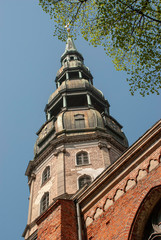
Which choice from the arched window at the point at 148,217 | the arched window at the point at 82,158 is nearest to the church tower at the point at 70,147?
the arched window at the point at 82,158

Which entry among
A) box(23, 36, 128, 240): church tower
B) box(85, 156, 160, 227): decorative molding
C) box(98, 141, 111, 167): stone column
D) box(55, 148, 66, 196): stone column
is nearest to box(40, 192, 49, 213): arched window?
box(23, 36, 128, 240): church tower

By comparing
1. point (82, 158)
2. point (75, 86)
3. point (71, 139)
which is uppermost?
point (75, 86)

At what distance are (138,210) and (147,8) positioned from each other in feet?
20.6

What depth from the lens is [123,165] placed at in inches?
493

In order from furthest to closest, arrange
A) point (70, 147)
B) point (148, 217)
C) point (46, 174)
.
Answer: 1. point (70, 147)
2. point (46, 174)
3. point (148, 217)

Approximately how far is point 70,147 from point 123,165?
13.7 m

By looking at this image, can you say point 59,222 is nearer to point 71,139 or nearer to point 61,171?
point 61,171

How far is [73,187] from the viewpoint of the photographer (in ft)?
73.8

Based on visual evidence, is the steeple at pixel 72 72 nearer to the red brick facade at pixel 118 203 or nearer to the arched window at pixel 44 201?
the arched window at pixel 44 201

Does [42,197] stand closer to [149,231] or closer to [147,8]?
[149,231]

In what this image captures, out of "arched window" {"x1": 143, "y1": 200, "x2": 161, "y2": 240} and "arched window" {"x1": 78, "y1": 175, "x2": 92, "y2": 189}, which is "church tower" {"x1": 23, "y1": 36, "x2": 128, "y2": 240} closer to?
"arched window" {"x1": 78, "y1": 175, "x2": 92, "y2": 189}

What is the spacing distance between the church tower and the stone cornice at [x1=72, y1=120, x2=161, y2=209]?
739cm

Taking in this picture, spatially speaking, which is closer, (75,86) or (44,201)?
(44,201)

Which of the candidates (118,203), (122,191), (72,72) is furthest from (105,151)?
(72,72)
